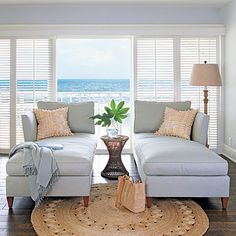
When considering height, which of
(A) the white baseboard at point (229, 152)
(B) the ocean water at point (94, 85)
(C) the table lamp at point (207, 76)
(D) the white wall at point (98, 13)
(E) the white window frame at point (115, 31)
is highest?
(D) the white wall at point (98, 13)

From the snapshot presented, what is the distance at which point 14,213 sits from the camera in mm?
3354

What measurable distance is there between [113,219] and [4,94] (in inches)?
149

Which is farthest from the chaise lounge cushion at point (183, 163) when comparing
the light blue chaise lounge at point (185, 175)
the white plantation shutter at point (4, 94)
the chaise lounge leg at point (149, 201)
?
the white plantation shutter at point (4, 94)

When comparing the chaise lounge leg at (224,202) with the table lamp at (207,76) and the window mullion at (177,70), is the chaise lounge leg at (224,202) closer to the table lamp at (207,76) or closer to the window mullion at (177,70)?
the table lamp at (207,76)

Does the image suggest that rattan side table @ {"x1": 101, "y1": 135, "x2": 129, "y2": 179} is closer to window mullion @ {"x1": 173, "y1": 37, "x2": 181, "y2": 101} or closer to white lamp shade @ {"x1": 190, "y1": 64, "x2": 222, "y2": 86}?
white lamp shade @ {"x1": 190, "y1": 64, "x2": 222, "y2": 86}

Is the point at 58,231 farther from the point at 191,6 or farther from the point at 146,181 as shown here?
the point at 191,6

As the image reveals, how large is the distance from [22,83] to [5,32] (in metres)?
0.92

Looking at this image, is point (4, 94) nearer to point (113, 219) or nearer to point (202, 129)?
point (202, 129)

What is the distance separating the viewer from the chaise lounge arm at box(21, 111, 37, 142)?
4.38 m

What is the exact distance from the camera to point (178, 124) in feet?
15.3

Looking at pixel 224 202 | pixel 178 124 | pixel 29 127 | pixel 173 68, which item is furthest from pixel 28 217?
pixel 173 68

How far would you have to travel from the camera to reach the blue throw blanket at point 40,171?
3.37m

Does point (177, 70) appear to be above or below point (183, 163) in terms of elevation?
above

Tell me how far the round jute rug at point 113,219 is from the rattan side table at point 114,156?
938mm
